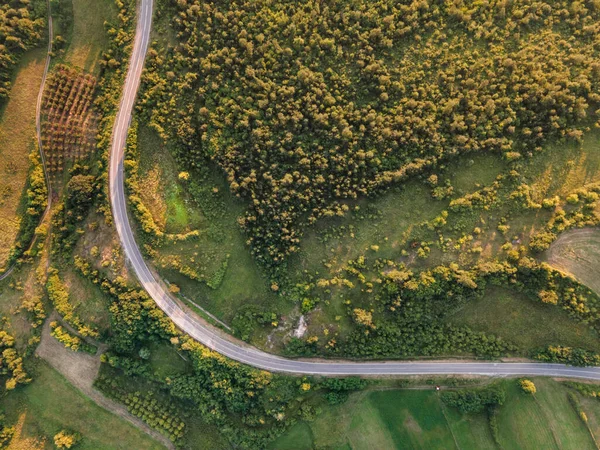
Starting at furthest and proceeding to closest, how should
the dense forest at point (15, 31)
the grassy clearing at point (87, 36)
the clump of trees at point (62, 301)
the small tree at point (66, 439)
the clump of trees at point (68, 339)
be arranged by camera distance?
the small tree at point (66, 439), the clump of trees at point (68, 339), the clump of trees at point (62, 301), the grassy clearing at point (87, 36), the dense forest at point (15, 31)

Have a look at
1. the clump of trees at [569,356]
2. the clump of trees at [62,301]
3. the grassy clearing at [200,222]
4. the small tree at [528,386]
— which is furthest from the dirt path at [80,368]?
the clump of trees at [569,356]

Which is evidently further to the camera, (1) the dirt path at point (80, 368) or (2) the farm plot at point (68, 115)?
(1) the dirt path at point (80, 368)

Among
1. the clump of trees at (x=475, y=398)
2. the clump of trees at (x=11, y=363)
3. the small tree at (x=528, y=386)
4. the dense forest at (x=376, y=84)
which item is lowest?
the clump of trees at (x=475, y=398)

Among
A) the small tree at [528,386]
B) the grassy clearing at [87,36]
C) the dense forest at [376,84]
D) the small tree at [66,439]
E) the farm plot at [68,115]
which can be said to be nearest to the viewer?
the dense forest at [376,84]

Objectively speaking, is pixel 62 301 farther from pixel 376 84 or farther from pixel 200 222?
pixel 376 84

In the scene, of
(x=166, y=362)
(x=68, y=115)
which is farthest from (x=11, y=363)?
(x=68, y=115)

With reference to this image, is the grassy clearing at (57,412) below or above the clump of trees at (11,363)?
below

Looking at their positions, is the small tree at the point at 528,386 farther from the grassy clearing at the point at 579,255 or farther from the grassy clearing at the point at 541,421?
the grassy clearing at the point at 579,255
